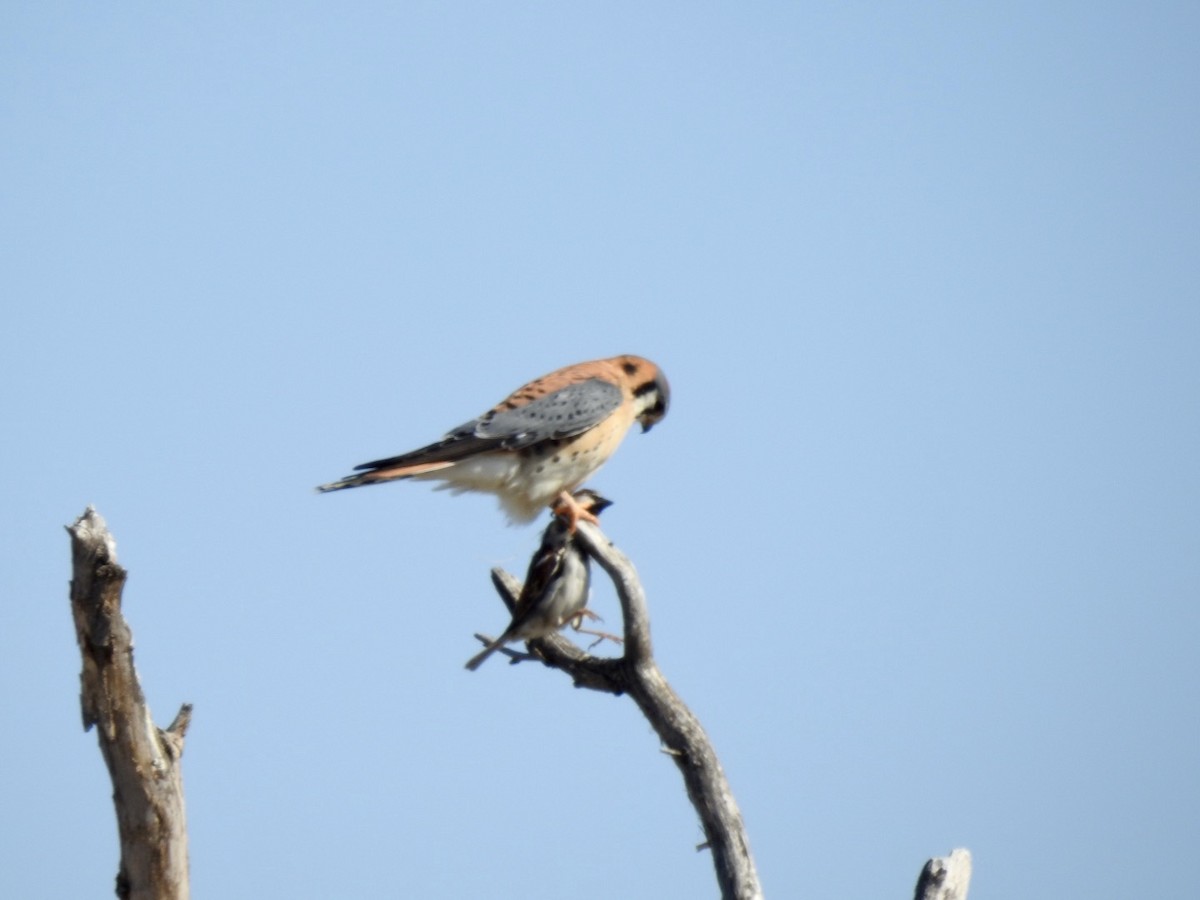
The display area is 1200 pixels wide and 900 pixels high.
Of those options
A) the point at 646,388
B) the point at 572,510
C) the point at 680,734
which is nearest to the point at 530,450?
the point at 572,510

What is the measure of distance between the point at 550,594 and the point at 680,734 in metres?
1.01

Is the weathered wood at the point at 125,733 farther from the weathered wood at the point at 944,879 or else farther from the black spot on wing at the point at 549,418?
the weathered wood at the point at 944,879

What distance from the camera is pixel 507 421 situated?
7066mm

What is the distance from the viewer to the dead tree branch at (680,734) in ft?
17.7

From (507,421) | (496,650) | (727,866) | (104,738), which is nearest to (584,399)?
(507,421)

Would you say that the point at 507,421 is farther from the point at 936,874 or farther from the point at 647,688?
the point at 936,874

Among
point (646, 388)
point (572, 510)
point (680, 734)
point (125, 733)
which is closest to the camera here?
point (125, 733)

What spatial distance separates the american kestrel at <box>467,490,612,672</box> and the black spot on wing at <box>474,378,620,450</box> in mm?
697

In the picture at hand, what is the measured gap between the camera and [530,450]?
7043 millimetres

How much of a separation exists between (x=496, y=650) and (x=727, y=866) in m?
1.49

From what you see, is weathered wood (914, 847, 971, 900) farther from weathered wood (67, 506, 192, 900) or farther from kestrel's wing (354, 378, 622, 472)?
kestrel's wing (354, 378, 622, 472)

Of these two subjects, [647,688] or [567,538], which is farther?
[567,538]

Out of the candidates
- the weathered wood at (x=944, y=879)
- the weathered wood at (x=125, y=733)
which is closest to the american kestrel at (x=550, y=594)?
the weathered wood at (x=125, y=733)

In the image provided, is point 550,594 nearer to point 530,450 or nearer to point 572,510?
point 572,510
